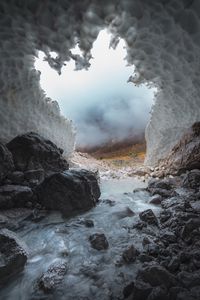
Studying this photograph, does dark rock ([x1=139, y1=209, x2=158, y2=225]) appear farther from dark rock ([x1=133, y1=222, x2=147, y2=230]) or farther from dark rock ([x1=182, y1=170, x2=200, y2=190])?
dark rock ([x1=182, y1=170, x2=200, y2=190])

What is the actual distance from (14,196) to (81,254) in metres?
2.11

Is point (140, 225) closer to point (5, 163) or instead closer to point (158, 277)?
point (158, 277)

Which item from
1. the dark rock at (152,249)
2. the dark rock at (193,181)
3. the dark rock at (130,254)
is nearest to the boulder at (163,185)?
the dark rock at (193,181)

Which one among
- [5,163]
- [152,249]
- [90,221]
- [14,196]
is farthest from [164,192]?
[5,163]

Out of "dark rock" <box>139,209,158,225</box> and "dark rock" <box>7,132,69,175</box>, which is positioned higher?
"dark rock" <box>7,132,69,175</box>

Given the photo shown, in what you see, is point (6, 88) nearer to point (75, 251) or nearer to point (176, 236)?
point (75, 251)

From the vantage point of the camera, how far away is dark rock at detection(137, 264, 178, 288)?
8.26ft

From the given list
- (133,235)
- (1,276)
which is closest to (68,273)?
(1,276)

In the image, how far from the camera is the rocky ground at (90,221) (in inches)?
101

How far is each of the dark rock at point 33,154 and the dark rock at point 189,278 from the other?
14.3ft

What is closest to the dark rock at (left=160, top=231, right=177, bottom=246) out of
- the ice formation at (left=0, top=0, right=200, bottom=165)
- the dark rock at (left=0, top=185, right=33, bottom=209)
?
the dark rock at (left=0, top=185, right=33, bottom=209)

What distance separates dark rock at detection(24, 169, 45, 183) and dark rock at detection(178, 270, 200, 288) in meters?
3.92

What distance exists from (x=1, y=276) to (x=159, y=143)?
22.3 ft

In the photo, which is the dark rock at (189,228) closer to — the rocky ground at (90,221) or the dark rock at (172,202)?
the rocky ground at (90,221)
